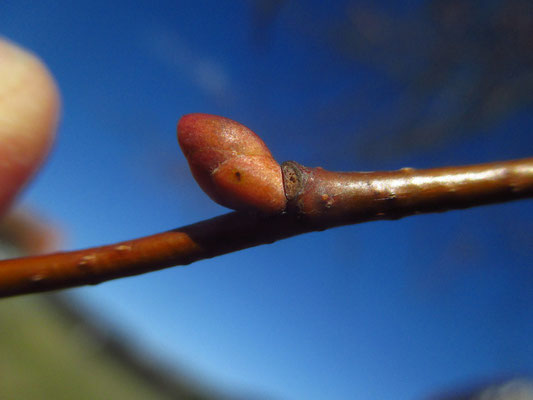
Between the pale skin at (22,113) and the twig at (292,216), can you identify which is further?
the pale skin at (22,113)

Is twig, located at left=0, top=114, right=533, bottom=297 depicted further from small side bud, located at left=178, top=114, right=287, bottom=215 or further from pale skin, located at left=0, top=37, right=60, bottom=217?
pale skin, located at left=0, top=37, right=60, bottom=217

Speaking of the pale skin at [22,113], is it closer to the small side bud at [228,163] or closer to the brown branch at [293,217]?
the brown branch at [293,217]

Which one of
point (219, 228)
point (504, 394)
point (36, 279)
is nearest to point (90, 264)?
point (36, 279)

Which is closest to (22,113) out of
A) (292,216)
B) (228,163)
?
(228,163)

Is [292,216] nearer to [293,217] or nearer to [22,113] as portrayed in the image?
[293,217]

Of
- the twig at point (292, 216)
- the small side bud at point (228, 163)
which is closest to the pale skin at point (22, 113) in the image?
the twig at point (292, 216)

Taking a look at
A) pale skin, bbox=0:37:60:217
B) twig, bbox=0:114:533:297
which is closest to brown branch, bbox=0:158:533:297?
twig, bbox=0:114:533:297
